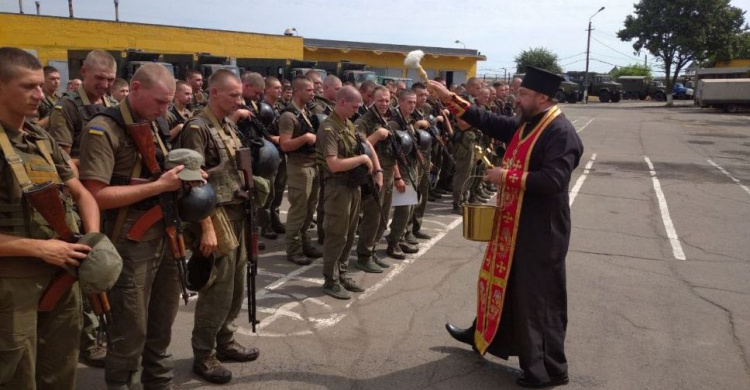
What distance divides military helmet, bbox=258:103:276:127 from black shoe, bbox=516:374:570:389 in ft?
15.3

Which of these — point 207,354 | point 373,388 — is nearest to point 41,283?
point 207,354

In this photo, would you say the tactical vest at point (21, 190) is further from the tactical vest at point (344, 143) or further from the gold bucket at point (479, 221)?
the tactical vest at point (344, 143)

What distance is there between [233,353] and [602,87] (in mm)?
50642

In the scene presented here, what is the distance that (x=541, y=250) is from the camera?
12.2ft

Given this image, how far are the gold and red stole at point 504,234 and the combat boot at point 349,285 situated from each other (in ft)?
5.64

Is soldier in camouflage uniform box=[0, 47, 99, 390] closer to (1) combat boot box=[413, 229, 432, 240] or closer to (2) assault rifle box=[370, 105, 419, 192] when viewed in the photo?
(2) assault rifle box=[370, 105, 419, 192]

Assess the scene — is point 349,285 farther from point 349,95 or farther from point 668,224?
point 668,224

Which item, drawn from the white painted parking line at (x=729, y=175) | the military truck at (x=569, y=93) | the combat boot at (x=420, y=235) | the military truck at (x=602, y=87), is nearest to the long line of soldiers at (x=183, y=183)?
the combat boot at (x=420, y=235)

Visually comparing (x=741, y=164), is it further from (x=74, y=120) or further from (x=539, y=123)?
(x=74, y=120)

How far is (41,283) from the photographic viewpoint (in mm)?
2471

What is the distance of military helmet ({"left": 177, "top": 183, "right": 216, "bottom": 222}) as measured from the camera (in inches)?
118

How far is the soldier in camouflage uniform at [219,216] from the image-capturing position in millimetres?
3496

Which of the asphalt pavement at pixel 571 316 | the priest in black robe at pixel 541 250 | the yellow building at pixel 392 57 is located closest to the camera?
the priest in black robe at pixel 541 250

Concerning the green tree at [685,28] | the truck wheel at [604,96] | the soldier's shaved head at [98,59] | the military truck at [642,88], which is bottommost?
the soldier's shaved head at [98,59]
